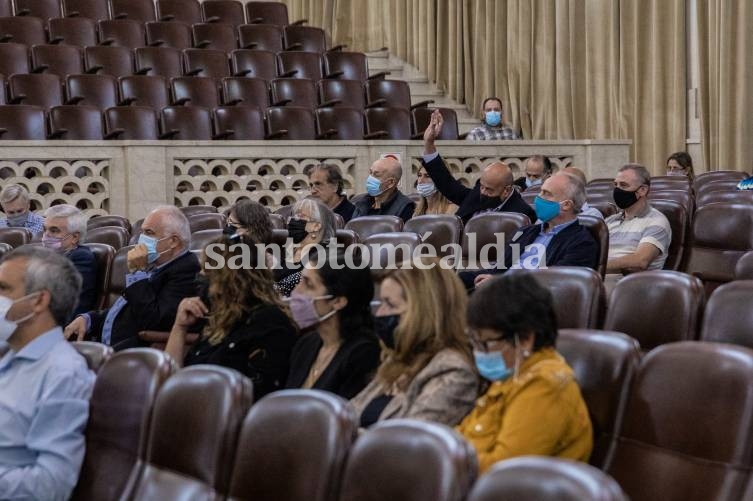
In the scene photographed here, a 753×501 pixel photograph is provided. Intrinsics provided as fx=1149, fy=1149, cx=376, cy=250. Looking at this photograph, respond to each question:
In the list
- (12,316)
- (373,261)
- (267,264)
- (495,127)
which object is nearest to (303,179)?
(495,127)

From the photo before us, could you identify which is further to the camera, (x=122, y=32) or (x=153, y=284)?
(x=122, y=32)

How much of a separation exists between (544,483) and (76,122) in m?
6.94

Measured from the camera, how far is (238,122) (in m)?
8.45

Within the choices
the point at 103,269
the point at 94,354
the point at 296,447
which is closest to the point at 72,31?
the point at 103,269

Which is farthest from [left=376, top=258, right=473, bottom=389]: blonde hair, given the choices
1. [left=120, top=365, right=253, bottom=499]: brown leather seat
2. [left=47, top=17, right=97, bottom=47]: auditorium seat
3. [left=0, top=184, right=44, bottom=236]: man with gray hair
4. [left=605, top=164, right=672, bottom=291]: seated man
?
[left=47, top=17, right=97, bottom=47]: auditorium seat

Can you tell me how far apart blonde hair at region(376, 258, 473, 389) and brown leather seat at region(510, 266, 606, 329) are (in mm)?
609

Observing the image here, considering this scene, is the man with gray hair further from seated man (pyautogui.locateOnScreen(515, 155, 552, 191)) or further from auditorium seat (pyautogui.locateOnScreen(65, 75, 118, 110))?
seated man (pyautogui.locateOnScreen(515, 155, 552, 191))

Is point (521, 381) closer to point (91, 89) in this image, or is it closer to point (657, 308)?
point (657, 308)

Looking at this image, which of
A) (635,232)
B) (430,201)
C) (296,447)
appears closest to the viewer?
(296,447)

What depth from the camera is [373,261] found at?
4.00 meters

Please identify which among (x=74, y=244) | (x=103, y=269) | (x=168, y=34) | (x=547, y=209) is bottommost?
(x=103, y=269)

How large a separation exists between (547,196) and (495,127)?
4927mm

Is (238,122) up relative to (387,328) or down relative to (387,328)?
up

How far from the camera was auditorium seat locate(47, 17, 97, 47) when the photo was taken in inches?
369
